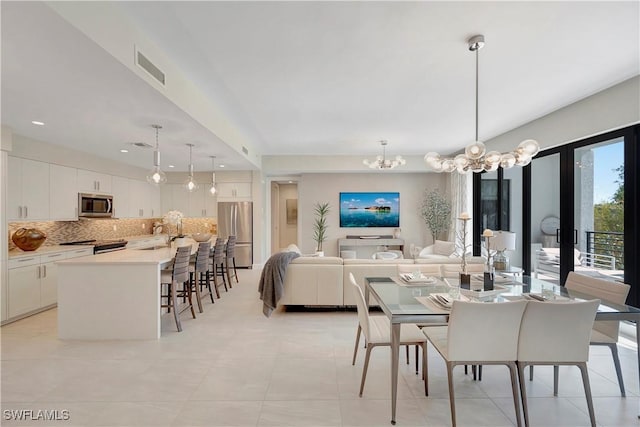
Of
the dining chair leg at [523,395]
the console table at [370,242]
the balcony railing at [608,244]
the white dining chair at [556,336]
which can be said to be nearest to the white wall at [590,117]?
the balcony railing at [608,244]

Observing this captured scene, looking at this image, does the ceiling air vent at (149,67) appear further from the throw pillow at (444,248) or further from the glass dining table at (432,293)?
the throw pillow at (444,248)

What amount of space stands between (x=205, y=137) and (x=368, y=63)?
2458 mm

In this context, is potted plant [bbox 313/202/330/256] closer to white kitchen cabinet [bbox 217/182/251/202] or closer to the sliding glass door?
white kitchen cabinet [bbox 217/182/251/202]

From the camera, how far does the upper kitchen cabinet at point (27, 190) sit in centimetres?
426

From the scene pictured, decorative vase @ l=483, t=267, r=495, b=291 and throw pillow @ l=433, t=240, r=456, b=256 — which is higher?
decorative vase @ l=483, t=267, r=495, b=291

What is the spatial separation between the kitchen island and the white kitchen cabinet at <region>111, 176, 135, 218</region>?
332 centimetres

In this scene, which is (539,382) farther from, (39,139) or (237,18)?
(39,139)

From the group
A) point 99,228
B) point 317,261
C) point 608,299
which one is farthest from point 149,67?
point 99,228

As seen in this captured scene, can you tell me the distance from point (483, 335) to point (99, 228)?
712 cm

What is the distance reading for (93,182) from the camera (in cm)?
585

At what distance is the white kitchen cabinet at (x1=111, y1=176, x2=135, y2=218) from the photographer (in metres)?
6.48

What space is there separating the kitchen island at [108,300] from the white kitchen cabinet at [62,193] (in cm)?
205

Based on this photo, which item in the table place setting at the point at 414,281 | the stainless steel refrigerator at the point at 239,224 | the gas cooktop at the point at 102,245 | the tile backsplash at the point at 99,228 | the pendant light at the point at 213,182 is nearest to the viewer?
the table place setting at the point at 414,281

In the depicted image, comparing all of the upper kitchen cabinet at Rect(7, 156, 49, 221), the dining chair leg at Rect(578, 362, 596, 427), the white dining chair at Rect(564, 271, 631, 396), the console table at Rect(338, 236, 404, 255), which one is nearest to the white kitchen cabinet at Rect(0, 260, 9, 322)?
the upper kitchen cabinet at Rect(7, 156, 49, 221)
